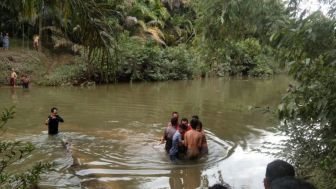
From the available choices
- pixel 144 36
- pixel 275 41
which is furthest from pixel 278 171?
pixel 144 36

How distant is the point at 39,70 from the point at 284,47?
84.0 ft

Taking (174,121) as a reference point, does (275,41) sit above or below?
above

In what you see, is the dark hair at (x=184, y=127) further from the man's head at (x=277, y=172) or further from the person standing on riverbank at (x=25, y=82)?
the person standing on riverbank at (x=25, y=82)

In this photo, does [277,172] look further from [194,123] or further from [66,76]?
[66,76]

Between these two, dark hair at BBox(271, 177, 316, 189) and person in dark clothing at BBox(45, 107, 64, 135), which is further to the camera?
person in dark clothing at BBox(45, 107, 64, 135)

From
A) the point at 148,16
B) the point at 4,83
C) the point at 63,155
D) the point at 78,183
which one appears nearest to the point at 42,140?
the point at 63,155

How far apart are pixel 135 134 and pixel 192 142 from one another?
414cm

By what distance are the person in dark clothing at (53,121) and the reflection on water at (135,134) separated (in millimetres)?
247

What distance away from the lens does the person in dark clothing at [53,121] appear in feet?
43.2

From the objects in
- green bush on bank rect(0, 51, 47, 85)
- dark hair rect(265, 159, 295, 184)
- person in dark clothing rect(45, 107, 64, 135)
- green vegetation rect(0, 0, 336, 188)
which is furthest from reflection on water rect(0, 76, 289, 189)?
dark hair rect(265, 159, 295, 184)

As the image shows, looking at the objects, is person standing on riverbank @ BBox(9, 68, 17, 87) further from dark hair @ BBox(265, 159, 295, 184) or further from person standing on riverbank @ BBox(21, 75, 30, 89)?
dark hair @ BBox(265, 159, 295, 184)

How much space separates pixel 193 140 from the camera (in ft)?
36.6

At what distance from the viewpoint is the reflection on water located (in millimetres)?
10070

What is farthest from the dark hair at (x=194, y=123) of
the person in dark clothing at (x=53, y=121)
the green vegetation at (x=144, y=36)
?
the person in dark clothing at (x=53, y=121)
